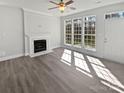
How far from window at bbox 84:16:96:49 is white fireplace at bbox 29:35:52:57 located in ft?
9.01

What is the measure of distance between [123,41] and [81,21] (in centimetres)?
329

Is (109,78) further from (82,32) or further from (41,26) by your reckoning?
(41,26)

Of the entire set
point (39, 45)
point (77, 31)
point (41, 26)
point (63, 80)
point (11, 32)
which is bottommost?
point (63, 80)

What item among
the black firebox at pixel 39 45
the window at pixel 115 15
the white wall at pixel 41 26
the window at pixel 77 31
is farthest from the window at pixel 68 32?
the window at pixel 115 15

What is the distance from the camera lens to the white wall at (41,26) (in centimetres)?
696

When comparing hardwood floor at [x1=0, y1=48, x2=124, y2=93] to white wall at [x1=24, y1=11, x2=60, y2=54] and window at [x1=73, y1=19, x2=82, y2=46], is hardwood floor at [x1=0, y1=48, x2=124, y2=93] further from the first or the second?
window at [x1=73, y1=19, x2=82, y2=46]

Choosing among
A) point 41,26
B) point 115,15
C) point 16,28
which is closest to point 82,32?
point 115,15

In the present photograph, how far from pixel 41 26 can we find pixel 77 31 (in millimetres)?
2646

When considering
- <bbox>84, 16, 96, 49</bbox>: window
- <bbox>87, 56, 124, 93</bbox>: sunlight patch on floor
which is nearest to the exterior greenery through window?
<bbox>84, 16, 96, 49</bbox>: window

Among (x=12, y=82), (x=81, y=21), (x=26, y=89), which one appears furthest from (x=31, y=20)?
(x=26, y=89)

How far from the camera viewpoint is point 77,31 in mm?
8250

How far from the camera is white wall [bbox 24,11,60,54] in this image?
6.96 m

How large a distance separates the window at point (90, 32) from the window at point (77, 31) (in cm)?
54

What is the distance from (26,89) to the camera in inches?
119
